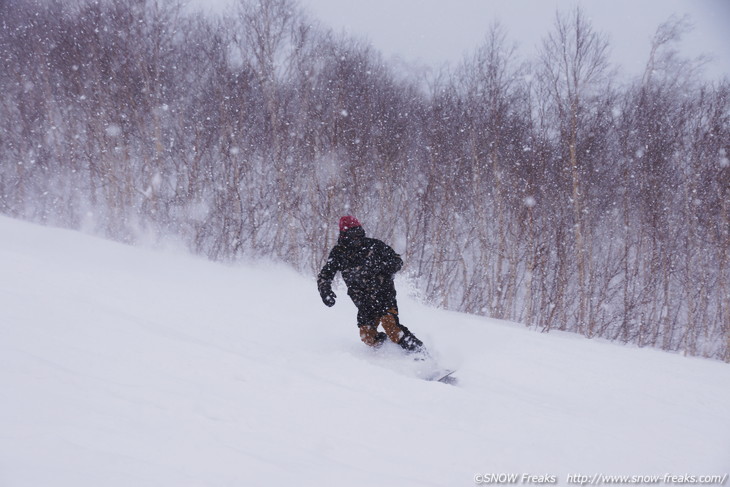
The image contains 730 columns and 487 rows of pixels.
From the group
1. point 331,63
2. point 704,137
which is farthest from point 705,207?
point 331,63

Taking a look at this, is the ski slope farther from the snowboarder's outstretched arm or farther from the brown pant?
the snowboarder's outstretched arm

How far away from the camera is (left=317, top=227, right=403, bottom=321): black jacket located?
4.88 m

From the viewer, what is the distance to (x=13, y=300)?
4578 millimetres

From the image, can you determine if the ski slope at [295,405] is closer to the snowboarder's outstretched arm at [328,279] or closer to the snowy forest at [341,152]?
the snowboarder's outstretched arm at [328,279]

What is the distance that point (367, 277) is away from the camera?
16.0 feet

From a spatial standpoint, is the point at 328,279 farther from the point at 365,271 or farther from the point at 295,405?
the point at 295,405

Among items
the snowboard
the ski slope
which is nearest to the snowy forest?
the ski slope

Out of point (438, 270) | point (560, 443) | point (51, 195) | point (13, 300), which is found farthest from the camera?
point (51, 195)

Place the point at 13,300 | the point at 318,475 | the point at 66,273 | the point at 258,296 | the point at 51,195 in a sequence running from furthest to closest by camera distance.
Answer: the point at 51,195
the point at 258,296
the point at 66,273
the point at 13,300
the point at 318,475

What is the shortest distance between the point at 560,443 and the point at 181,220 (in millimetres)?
14115

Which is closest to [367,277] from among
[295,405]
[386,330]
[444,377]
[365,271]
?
[365,271]

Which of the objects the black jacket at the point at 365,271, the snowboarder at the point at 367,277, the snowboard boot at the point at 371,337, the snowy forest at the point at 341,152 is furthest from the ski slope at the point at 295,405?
the snowy forest at the point at 341,152

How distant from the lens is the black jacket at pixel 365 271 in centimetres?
488

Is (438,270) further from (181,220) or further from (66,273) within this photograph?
(66,273)
